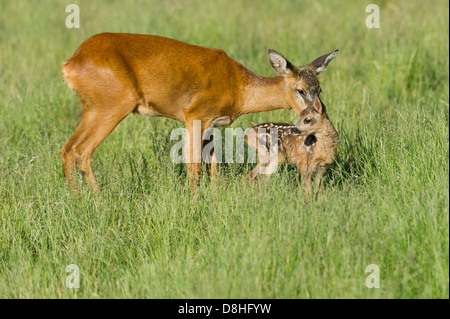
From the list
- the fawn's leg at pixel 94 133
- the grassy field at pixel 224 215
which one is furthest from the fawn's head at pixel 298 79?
the fawn's leg at pixel 94 133

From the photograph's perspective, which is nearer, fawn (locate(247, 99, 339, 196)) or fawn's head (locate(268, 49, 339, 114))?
fawn (locate(247, 99, 339, 196))

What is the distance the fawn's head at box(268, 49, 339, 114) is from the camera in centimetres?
630

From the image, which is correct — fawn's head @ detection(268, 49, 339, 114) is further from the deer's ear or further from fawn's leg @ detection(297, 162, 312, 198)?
fawn's leg @ detection(297, 162, 312, 198)

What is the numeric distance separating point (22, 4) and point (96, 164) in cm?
612

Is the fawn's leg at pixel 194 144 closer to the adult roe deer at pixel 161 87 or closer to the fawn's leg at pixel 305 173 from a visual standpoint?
the adult roe deer at pixel 161 87

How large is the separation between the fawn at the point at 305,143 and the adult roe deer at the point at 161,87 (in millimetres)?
303

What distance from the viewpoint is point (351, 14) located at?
10344 mm

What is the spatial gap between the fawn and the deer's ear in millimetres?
546

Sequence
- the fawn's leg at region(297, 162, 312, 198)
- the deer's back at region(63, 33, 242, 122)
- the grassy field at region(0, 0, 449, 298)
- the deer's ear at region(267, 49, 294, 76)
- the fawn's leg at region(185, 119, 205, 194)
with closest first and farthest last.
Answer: the grassy field at region(0, 0, 449, 298), the deer's back at region(63, 33, 242, 122), the fawn's leg at region(297, 162, 312, 198), the fawn's leg at region(185, 119, 205, 194), the deer's ear at region(267, 49, 294, 76)

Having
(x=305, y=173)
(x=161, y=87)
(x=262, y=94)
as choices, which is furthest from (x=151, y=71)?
(x=305, y=173)

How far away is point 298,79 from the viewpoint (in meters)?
6.36

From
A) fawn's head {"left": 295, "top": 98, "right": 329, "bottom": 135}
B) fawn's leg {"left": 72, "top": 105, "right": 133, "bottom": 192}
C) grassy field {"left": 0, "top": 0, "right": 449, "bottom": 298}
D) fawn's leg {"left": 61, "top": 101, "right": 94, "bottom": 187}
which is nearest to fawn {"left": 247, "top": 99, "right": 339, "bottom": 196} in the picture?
fawn's head {"left": 295, "top": 98, "right": 329, "bottom": 135}

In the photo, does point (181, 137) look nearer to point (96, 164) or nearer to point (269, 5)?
point (96, 164)

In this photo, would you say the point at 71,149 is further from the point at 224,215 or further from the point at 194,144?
the point at 224,215
